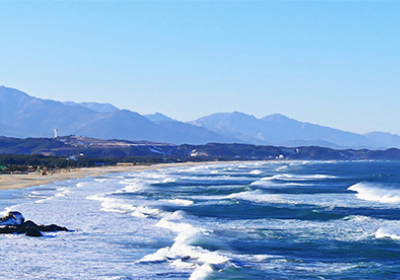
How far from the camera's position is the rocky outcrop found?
83.4 feet

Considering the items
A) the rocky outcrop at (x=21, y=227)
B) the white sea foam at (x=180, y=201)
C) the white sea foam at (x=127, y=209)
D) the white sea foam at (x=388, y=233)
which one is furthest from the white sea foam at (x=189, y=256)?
the white sea foam at (x=180, y=201)

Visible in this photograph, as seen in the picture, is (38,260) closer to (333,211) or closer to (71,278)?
(71,278)

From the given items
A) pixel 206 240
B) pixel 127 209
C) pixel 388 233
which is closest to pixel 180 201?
pixel 127 209

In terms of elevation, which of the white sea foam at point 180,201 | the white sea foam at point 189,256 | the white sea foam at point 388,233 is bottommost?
the white sea foam at point 189,256

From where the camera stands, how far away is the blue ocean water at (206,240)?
62.3 feet

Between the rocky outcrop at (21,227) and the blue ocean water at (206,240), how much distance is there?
69 cm

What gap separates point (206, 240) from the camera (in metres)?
24.4

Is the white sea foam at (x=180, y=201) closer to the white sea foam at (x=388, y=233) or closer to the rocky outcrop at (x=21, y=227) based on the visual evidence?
the rocky outcrop at (x=21, y=227)

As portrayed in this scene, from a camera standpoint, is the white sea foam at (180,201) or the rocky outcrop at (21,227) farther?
the white sea foam at (180,201)

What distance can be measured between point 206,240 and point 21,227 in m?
8.59

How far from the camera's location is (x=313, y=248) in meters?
22.9

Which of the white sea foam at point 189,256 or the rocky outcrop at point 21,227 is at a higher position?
the rocky outcrop at point 21,227

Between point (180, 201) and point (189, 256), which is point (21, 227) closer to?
point (189, 256)

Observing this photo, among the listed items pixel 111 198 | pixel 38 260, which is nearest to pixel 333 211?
pixel 111 198
